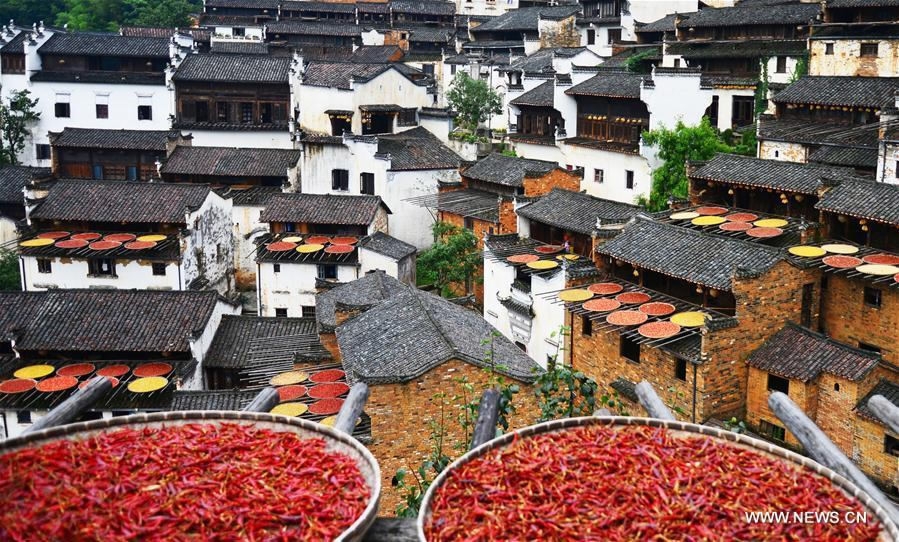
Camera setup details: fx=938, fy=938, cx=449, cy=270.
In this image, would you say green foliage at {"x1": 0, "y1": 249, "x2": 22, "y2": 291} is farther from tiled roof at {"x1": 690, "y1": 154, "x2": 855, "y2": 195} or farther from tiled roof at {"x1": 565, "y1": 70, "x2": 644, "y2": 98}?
tiled roof at {"x1": 690, "y1": 154, "x2": 855, "y2": 195}

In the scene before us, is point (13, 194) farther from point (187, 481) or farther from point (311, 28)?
point (187, 481)

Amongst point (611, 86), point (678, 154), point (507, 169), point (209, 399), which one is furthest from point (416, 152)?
point (209, 399)

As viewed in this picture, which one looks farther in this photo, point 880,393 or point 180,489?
point 880,393

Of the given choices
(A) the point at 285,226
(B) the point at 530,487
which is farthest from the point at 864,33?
(B) the point at 530,487

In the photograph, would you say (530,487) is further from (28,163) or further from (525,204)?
(28,163)

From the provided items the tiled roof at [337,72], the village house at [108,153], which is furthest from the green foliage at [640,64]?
the village house at [108,153]

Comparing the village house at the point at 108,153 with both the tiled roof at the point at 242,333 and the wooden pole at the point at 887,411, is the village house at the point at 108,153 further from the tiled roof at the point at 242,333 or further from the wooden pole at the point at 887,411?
the wooden pole at the point at 887,411

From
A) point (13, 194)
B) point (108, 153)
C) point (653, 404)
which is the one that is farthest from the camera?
point (108, 153)
